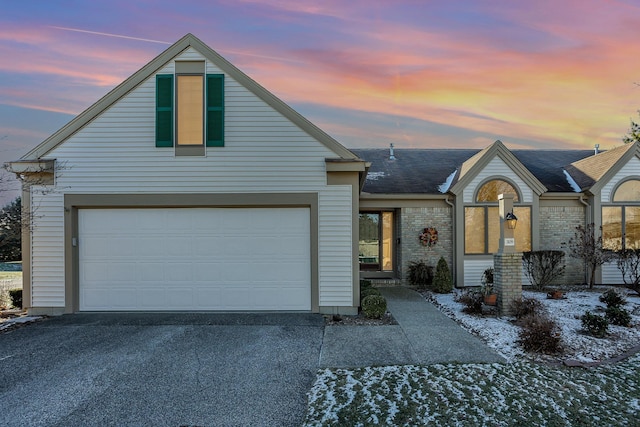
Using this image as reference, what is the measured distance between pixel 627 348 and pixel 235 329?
685cm

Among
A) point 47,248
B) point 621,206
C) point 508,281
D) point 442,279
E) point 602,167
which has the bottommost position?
point 442,279

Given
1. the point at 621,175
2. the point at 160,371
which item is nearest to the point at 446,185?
the point at 621,175

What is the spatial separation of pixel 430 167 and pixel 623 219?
6652mm

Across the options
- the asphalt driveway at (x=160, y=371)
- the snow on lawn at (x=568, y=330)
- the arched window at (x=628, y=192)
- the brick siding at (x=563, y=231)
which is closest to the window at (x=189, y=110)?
the asphalt driveway at (x=160, y=371)

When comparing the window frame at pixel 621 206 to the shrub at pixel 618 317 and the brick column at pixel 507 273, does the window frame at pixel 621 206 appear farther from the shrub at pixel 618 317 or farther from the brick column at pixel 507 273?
the brick column at pixel 507 273

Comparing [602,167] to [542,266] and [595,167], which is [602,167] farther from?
[542,266]

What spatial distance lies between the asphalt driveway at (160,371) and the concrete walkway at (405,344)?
1.23ft

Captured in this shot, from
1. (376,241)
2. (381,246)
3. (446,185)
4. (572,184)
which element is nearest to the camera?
(446,185)

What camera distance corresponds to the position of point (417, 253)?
437 inches

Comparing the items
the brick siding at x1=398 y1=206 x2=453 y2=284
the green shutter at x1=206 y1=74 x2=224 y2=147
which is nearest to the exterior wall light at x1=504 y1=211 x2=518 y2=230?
the brick siding at x1=398 y1=206 x2=453 y2=284

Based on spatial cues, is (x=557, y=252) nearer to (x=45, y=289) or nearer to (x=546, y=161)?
(x=546, y=161)

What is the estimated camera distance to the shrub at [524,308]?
22.3 ft

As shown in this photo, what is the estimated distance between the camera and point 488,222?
10.8m

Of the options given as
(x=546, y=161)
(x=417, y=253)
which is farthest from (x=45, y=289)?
(x=546, y=161)
